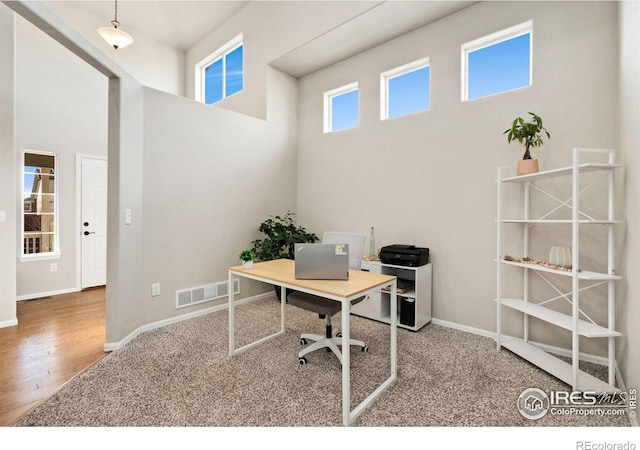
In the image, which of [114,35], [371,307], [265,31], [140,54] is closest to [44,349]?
[371,307]

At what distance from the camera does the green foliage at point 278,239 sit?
3.93 m

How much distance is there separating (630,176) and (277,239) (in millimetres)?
3336

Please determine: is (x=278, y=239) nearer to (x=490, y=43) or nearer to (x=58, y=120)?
(x=490, y=43)

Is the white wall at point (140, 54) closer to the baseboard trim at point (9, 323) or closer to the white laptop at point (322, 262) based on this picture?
the baseboard trim at point (9, 323)

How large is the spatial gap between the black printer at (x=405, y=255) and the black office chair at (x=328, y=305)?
69 cm

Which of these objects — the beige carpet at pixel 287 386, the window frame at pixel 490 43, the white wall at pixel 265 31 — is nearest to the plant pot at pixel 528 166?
the window frame at pixel 490 43

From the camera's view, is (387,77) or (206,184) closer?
(206,184)

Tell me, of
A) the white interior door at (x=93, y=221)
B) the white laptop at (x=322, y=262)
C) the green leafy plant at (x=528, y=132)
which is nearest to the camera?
the white laptop at (x=322, y=262)

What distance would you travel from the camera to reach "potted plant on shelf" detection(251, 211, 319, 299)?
393 centimetres

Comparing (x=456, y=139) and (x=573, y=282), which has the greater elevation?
(x=456, y=139)

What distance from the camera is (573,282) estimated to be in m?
1.95

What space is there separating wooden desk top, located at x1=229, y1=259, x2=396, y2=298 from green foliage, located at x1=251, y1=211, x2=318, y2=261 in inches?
54.0

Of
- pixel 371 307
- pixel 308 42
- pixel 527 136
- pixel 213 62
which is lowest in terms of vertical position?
pixel 371 307
